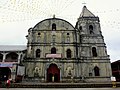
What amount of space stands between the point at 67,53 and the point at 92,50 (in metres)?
4.72

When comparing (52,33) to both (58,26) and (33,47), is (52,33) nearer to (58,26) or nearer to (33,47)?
(58,26)

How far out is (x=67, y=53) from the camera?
2952 cm

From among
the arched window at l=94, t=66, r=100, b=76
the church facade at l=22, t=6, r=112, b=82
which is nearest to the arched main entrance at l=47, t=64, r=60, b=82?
the church facade at l=22, t=6, r=112, b=82

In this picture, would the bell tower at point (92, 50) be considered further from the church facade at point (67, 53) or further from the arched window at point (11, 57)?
the arched window at point (11, 57)

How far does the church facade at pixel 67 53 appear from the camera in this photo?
91.5 feet

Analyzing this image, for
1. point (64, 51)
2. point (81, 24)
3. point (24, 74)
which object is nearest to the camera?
point (24, 74)

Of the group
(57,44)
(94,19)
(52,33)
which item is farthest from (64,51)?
(94,19)

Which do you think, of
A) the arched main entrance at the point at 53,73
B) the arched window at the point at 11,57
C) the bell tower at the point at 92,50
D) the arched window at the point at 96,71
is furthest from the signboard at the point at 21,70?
the arched window at the point at 96,71

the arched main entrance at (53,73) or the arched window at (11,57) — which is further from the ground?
the arched window at (11,57)

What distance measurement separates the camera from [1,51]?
3069cm

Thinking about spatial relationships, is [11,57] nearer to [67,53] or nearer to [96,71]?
[67,53]

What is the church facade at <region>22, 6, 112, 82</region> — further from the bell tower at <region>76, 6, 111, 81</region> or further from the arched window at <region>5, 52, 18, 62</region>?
the arched window at <region>5, 52, 18, 62</region>

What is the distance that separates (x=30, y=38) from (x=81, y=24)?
34.0 ft

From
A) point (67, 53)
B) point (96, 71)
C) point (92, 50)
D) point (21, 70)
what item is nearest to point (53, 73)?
point (67, 53)
